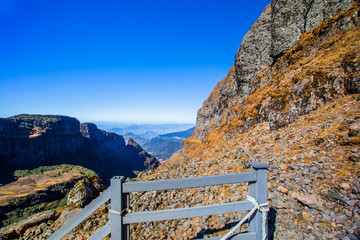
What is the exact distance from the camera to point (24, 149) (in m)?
181

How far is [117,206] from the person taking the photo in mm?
2832

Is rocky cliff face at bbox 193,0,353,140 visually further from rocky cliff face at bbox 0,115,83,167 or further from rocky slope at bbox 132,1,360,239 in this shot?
rocky cliff face at bbox 0,115,83,167

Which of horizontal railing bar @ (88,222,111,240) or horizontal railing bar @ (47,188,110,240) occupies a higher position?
horizontal railing bar @ (47,188,110,240)

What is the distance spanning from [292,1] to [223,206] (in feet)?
113

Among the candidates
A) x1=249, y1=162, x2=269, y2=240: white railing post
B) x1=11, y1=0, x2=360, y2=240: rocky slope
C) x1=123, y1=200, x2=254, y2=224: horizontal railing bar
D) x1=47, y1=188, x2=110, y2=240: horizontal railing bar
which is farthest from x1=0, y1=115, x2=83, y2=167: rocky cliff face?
x1=249, y1=162, x2=269, y2=240: white railing post

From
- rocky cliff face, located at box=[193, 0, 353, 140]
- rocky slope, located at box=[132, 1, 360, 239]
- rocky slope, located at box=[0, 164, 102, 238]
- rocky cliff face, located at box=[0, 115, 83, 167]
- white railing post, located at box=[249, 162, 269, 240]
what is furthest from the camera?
rocky cliff face, located at box=[0, 115, 83, 167]

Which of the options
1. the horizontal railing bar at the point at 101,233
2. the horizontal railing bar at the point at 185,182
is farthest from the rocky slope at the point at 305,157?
the horizontal railing bar at the point at 101,233

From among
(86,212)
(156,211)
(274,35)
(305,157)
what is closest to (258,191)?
(156,211)

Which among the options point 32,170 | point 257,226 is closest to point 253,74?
point 257,226

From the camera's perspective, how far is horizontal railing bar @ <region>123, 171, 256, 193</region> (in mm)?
2865

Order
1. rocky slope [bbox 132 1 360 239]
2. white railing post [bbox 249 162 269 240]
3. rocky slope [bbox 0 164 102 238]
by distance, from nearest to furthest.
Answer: white railing post [bbox 249 162 269 240], rocky slope [bbox 132 1 360 239], rocky slope [bbox 0 164 102 238]

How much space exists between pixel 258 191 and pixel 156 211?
2.02 m

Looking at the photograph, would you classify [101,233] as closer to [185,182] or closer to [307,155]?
[185,182]

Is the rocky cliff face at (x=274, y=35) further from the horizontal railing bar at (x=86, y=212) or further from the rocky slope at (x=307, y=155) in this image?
the horizontal railing bar at (x=86, y=212)
